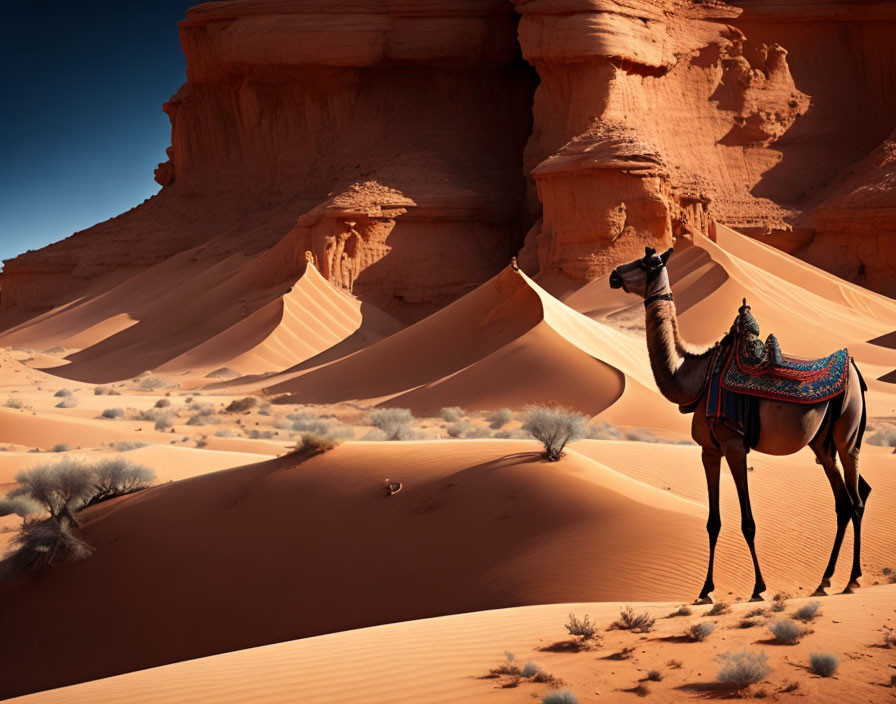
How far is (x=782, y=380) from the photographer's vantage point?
25.1 feet

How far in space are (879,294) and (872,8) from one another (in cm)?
1786

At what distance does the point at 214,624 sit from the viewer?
969 centimetres

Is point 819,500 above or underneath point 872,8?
underneath

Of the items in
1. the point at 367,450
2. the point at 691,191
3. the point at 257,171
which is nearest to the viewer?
the point at 367,450

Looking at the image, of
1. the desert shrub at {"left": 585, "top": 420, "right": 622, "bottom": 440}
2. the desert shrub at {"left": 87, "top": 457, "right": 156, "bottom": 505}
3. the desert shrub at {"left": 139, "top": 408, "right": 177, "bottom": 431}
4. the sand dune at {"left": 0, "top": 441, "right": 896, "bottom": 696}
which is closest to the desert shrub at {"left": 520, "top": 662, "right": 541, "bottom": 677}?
the sand dune at {"left": 0, "top": 441, "right": 896, "bottom": 696}

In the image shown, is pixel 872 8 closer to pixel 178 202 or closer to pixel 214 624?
pixel 178 202

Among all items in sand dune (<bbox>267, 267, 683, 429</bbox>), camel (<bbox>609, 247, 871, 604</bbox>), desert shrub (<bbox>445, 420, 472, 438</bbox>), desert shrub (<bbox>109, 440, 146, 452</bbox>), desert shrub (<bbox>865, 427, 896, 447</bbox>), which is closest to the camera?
camel (<bbox>609, 247, 871, 604</bbox>)

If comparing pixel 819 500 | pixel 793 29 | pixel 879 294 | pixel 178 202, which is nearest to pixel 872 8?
pixel 793 29

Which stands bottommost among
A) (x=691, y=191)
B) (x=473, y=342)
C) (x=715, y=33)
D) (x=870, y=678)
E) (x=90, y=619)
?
(x=90, y=619)

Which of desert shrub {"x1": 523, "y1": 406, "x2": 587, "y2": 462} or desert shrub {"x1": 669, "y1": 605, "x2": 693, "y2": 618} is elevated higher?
desert shrub {"x1": 523, "y1": 406, "x2": 587, "y2": 462}

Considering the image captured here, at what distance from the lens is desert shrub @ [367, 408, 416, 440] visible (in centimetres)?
1864

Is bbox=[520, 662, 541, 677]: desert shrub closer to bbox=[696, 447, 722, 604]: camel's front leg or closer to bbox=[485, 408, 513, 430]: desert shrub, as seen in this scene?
bbox=[696, 447, 722, 604]: camel's front leg

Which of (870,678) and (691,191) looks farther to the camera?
(691,191)

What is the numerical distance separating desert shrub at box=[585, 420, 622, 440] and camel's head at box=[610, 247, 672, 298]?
29.6 ft
